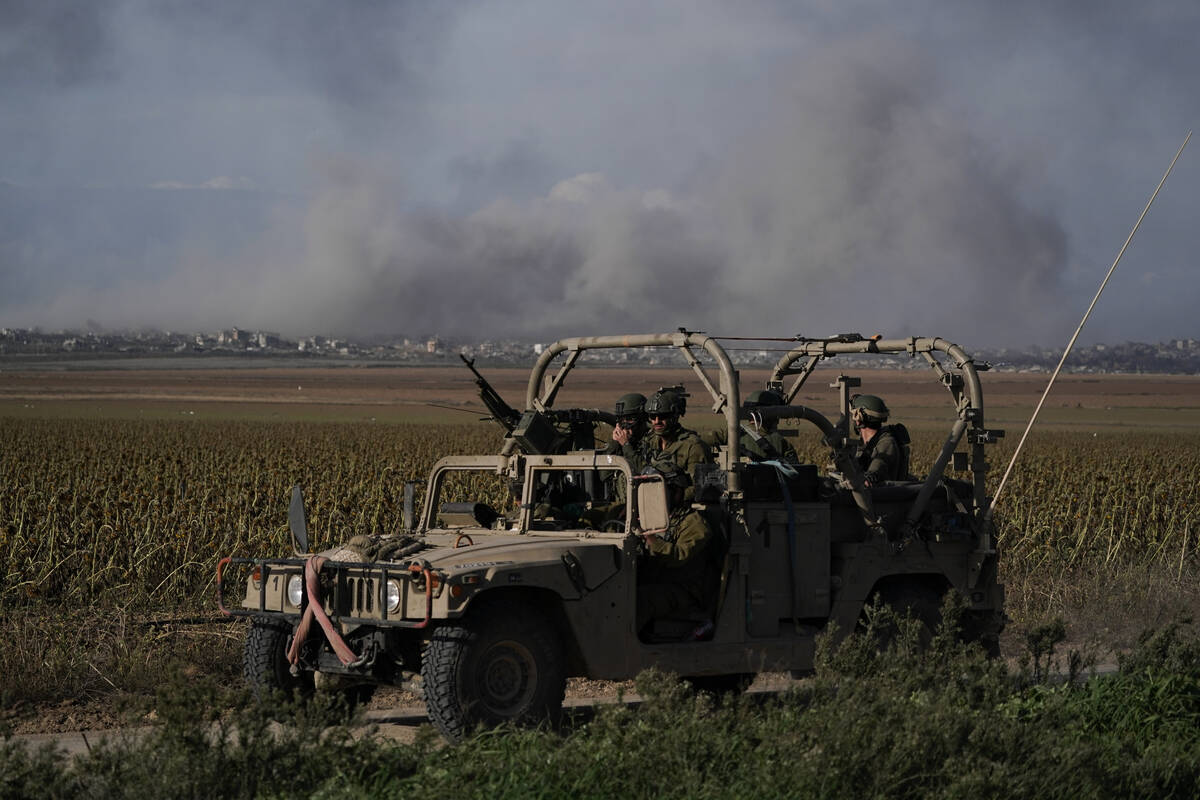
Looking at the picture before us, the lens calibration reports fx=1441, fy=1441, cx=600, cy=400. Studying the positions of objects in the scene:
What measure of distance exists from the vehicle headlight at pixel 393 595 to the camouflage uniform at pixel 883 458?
15.2ft

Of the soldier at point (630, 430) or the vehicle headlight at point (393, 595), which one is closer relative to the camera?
the vehicle headlight at point (393, 595)

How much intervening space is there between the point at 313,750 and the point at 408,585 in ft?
5.06

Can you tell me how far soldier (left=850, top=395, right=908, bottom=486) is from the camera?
1169 cm

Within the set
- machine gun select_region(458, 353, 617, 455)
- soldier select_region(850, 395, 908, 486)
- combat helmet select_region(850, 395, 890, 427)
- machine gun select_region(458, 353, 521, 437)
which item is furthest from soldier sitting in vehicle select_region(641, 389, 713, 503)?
combat helmet select_region(850, 395, 890, 427)

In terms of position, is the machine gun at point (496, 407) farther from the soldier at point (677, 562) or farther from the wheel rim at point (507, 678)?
the wheel rim at point (507, 678)

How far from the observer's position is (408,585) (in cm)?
825

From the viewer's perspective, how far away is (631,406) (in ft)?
36.4

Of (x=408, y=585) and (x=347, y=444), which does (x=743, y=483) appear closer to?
(x=408, y=585)

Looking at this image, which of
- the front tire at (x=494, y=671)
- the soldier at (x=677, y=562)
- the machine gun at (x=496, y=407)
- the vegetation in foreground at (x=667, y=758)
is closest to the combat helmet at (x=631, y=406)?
the machine gun at (x=496, y=407)

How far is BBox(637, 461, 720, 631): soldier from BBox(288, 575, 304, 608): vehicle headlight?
2.10m

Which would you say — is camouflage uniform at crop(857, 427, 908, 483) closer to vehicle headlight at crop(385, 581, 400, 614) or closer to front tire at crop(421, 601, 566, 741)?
front tire at crop(421, 601, 566, 741)

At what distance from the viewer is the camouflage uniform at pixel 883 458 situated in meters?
11.6

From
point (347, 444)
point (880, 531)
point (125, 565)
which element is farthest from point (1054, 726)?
point (347, 444)

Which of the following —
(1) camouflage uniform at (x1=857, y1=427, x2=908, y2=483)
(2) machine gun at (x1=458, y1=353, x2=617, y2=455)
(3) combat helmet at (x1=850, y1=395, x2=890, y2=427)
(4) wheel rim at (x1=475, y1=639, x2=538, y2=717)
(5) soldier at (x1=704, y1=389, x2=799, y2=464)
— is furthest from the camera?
(3) combat helmet at (x1=850, y1=395, x2=890, y2=427)
